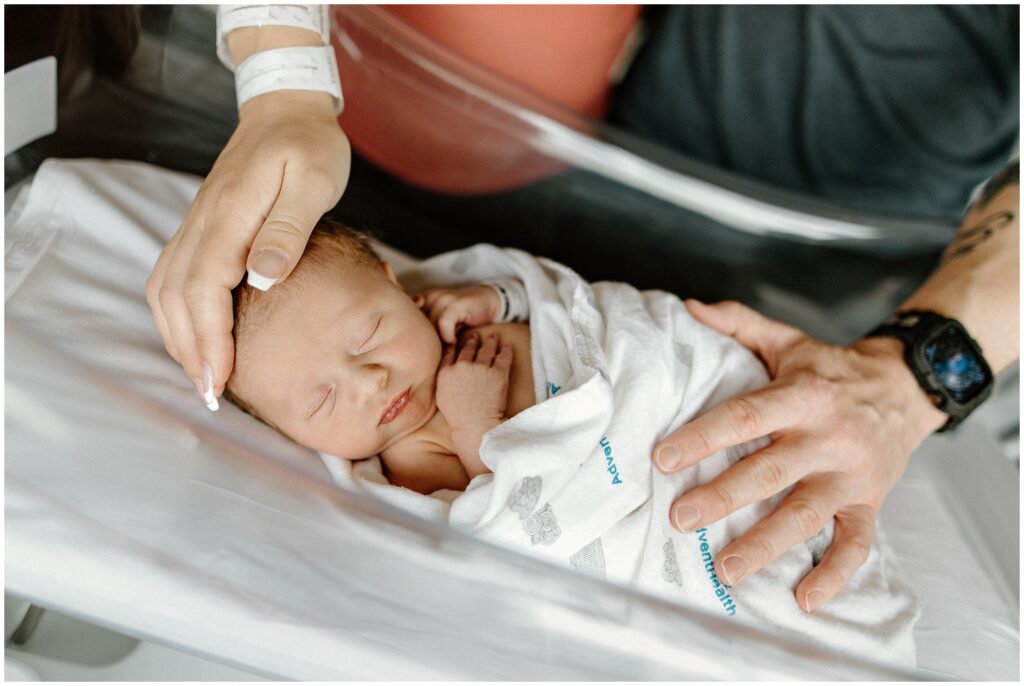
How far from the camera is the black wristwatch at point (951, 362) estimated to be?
0.83 m

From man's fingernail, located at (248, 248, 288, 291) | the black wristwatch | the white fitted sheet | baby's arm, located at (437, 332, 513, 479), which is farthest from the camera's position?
the black wristwatch

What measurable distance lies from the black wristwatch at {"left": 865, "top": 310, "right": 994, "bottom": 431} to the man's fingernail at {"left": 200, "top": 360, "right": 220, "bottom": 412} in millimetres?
673

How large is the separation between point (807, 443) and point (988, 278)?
0.34 m

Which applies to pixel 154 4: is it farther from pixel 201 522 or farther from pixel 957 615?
pixel 957 615

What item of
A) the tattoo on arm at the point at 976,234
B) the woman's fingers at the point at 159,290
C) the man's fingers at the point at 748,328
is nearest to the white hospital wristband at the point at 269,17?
the woman's fingers at the point at 159,290

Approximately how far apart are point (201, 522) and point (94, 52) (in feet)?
1.85

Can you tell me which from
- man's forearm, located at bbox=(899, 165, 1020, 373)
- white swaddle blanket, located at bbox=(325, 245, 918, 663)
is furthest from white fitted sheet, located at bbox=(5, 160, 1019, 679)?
man's forearm, located at bbox=(899, 165, 1020, 373)

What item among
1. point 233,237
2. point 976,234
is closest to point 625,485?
point 233,237

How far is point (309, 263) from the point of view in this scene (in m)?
0.71

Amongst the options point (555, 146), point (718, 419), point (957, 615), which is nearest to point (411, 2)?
point (555, 146)

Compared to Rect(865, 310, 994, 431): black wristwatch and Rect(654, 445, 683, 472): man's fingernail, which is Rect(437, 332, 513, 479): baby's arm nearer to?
Rect(654, 445, 683, 472): man's fingernail

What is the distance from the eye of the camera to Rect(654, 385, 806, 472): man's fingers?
2.22 ft

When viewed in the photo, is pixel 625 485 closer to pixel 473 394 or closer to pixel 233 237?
pixel 473 394

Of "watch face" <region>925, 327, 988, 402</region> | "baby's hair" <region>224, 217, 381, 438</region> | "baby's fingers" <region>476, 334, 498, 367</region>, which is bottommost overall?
"baby's fingers" <region>476, 334, 498, 367</region>
